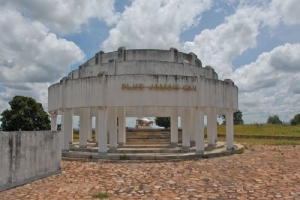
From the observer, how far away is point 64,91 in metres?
20.0

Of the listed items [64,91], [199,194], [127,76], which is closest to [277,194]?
[199,194]

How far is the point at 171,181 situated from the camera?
12.5 m

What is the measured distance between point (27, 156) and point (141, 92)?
7544 mm

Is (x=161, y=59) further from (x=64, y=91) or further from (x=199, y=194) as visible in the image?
(x=199, y=194)

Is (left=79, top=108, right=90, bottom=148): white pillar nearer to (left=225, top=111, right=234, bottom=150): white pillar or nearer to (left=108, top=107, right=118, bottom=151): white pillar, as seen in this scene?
(left=108, top=107, right=118, bottom=151): white pillar

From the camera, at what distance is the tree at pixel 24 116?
3775cm

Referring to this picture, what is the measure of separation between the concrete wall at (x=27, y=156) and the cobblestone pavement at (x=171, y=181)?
0.43 m

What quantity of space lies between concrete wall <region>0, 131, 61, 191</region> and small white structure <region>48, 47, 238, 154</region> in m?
4.46

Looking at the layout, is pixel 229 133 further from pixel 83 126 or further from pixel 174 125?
pixel 83 126

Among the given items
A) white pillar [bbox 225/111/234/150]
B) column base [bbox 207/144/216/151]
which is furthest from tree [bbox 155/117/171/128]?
white pillar [bbox 225/111/234/150]

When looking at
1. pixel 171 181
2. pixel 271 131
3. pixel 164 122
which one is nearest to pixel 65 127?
pixel 171 181

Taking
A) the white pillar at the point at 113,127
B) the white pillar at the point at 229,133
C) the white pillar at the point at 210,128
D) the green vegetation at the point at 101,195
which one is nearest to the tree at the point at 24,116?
the white pillar at the point at 113,127

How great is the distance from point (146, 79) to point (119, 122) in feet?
23.6

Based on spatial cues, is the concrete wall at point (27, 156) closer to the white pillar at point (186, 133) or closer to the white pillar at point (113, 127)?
the white pillar at point (113, 127)
